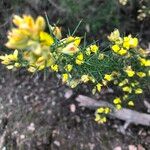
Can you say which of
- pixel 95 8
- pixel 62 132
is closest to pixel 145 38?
pixel 95 8

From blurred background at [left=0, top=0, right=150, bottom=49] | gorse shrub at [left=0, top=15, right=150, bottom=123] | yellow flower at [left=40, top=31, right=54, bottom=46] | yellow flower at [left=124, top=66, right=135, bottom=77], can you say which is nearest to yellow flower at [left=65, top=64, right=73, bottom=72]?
gorse shrub at [left=0, top=15, right=150, bottom=123]

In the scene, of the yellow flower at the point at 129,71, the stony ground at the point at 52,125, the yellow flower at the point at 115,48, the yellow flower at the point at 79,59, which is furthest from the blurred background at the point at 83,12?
the yellow flower at the point at 79,59

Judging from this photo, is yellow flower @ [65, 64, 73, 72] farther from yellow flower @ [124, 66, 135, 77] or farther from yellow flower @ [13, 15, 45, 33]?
Result: yellow flower @ [13, 15, 45, 33]

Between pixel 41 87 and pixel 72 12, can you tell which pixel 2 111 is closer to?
pixel 41 87

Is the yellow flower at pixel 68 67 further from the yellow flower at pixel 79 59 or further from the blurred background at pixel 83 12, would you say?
the blurred background at pixel 83 12

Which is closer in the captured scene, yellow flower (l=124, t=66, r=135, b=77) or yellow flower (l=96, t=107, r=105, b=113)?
yellow flower (l=124, t=66, r=135, b=77)

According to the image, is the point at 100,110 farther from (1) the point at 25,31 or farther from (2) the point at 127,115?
(1) the point at 25,31

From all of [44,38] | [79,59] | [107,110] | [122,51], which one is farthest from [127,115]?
[44,38]
